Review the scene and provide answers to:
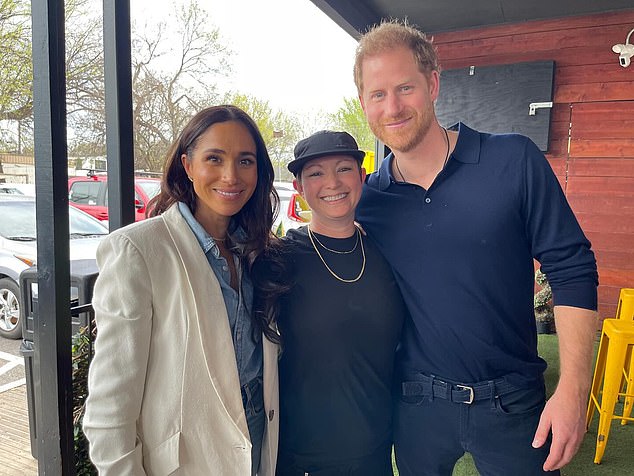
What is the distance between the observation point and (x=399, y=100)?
1.42 metres

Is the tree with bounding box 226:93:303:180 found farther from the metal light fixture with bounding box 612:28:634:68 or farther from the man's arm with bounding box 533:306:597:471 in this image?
the metal light fixture with bounding box 612:28:634:68

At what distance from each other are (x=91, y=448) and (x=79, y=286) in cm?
119

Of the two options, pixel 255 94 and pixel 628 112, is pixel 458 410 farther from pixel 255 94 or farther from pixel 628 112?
pixel 628 112

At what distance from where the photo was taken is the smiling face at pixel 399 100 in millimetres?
1420

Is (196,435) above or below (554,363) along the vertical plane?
above

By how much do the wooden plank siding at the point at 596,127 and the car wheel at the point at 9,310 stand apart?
4756mm

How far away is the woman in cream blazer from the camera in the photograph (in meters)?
0.97

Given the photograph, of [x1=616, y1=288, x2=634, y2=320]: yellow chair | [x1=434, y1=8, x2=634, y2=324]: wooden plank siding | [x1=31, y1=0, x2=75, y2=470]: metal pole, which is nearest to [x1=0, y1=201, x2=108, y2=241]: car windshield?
[x1=31, y1=0, x2=75, y2=470]: metal pole

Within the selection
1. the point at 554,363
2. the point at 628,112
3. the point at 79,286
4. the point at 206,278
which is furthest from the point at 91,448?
the point at 628,112

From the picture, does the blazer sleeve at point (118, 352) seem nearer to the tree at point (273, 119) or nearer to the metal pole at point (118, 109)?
the metal pole at point (118, 109)

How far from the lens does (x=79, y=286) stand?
2025 mm

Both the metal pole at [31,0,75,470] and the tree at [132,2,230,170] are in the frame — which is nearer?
the metal pole at [31,0,75,470]

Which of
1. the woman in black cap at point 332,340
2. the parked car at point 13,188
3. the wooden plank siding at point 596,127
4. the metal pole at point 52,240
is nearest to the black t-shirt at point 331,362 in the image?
the woman in black cap at point 332,340

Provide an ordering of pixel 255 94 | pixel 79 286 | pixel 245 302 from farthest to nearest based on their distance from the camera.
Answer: pixel 255 94
pixel 79 286
pixel 245 302
